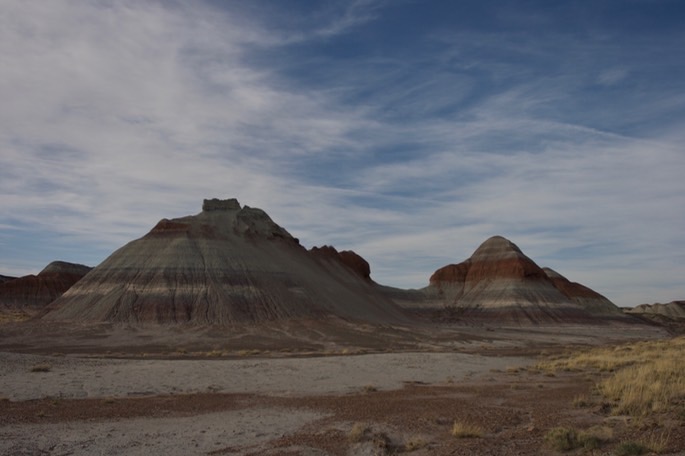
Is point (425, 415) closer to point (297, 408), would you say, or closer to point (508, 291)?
point (297, 408)

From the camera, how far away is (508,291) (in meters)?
115

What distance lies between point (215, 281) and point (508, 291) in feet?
203

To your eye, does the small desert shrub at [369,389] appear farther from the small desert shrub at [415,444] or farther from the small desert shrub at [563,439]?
the small desert shrub at [563,439]

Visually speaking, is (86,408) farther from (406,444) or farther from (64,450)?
(406,444)

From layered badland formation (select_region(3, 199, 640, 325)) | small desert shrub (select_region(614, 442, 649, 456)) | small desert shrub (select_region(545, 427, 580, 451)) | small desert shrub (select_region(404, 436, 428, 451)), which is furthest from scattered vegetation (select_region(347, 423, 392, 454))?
layered badland formation (select_region(3, 199, 640, 325))

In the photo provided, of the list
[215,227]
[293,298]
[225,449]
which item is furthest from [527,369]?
[215,227]

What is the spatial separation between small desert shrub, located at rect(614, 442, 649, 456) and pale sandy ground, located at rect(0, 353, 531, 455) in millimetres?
6886

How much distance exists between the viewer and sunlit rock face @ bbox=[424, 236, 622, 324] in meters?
108

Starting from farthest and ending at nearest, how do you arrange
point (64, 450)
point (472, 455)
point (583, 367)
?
point (583, 367)
point (64, 450)
point (472, 455)

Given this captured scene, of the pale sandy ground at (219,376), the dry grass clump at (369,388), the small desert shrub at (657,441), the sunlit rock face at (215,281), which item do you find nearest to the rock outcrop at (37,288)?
the sunlit rock face at (215,281)

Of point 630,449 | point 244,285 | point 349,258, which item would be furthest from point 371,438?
point 349,258

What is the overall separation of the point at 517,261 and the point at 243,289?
6587 centimetres

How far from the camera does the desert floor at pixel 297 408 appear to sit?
1245 cm

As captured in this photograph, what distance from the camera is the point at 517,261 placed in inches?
4783
